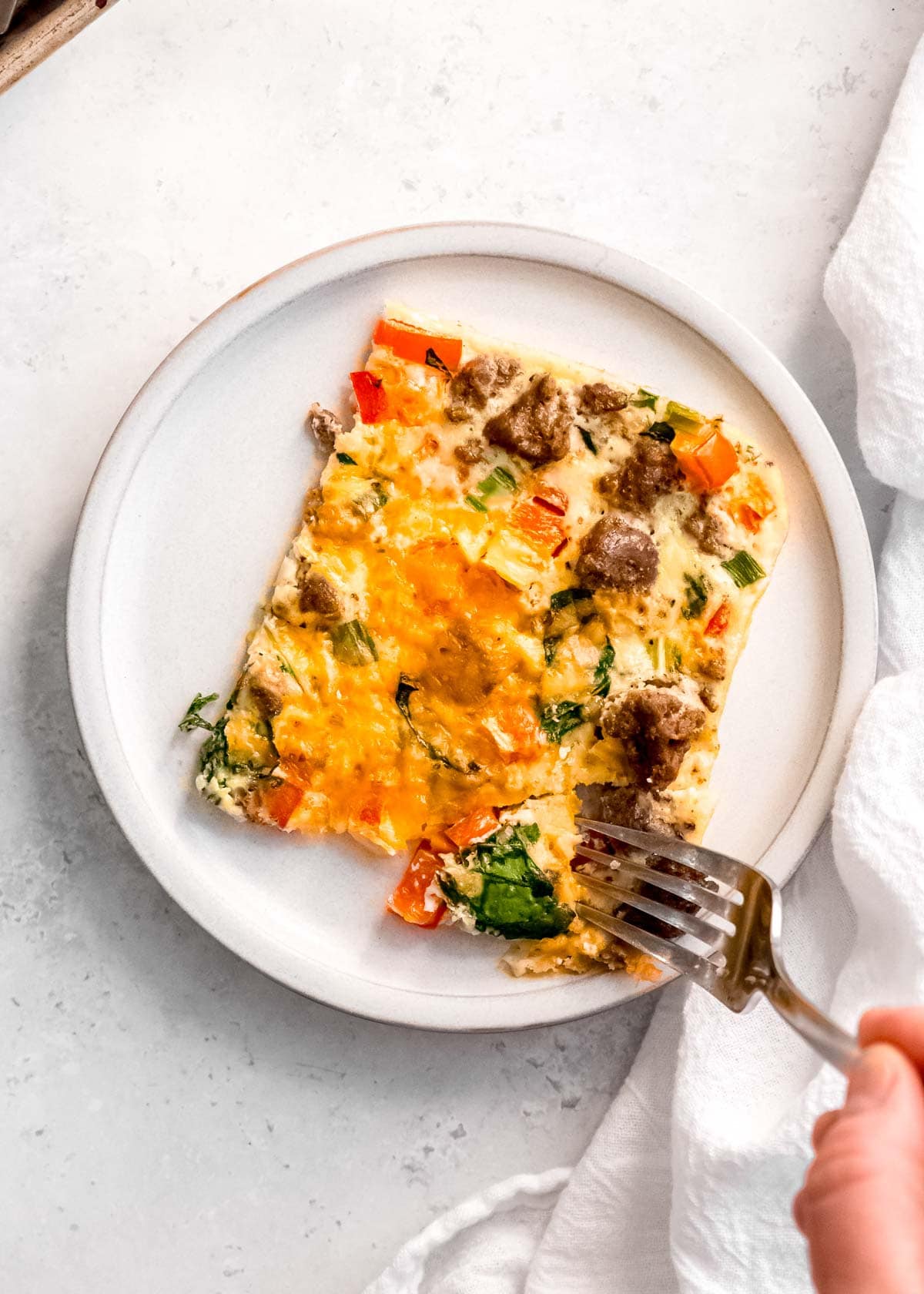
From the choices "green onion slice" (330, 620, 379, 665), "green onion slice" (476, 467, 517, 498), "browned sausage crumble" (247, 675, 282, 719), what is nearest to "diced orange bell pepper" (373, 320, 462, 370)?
"green onion slice" (476, 467, 517, 498)

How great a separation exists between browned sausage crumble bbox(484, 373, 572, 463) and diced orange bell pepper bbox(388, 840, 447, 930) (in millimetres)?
A: 1230

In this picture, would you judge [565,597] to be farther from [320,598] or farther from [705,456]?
[320,598]

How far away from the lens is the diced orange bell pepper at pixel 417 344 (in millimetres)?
3650

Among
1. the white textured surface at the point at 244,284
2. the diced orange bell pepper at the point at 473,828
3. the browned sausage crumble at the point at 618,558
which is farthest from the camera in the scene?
the white textured surface at the point at 244,284

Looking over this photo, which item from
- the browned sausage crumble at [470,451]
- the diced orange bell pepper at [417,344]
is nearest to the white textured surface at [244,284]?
the diced orange bell pepper at [417,344]

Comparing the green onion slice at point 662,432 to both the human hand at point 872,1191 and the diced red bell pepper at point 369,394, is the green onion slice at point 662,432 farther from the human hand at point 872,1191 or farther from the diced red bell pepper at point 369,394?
the human hand at point 872,1191

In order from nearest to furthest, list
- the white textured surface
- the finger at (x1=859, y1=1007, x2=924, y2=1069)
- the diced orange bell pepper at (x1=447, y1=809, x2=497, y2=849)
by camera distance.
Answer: the finger at (x1=859, y1=1007, x2=924, y2=1069)
the diced orange bell pepper at (x1=447, y1=809, x2=497, y2=849)
the white textured surface

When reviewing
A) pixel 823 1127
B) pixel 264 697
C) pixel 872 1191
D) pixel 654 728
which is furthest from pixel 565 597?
pixel 872 1191

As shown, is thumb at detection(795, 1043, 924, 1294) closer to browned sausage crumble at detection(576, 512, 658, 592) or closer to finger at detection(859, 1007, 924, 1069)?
finger at detection(859, 1007, 924, 1069)

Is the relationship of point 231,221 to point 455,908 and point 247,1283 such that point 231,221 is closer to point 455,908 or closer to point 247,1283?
point 455,908

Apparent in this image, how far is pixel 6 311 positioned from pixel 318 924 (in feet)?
7.18

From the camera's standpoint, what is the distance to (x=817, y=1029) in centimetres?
251

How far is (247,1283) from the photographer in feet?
13.1

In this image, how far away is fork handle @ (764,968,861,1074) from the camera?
7.73 feet
